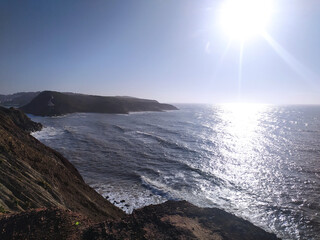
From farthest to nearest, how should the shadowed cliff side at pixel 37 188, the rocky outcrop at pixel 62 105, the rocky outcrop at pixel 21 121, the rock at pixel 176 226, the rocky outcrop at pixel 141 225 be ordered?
the rocky outcrop at pixel 62 105
the rocky outcrop at pixel 21 121
the shadowed cliff side at pixel 37 188
the rock at pixel 176 226
the rocky outcrop at pixel 141 225

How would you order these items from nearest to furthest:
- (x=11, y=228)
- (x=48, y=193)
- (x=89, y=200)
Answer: (x=11, y=228), (x=48, y=193), (x=89, y=200)

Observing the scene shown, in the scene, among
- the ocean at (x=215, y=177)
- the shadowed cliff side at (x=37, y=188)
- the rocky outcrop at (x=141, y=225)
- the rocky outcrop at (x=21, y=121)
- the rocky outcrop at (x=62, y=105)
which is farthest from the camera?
the rocky outcrop at (x=62, y=105)

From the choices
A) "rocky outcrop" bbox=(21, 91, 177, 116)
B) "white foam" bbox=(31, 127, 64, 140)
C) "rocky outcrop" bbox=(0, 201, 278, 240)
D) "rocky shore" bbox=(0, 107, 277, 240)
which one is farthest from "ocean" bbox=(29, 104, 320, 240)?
"rocky outcrop" bbox=(21, 91, 177, 116)

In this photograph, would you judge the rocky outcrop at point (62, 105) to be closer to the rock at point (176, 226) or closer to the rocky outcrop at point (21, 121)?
the rocky outcrop at point (21, 121)

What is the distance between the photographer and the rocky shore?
5117 millimetres

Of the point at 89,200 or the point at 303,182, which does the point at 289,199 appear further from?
the point at 89,200

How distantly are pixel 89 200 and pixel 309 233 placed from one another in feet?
42.9

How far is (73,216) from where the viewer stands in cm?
587

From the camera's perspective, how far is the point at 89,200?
1007 cm

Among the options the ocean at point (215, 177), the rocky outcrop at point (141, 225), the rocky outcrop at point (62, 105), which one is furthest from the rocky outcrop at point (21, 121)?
the rocky outcrop at point (62, 105)

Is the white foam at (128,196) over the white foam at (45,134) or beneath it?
beneath

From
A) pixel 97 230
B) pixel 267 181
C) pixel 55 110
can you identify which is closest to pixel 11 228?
pixel 97 230

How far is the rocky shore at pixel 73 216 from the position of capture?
5.12 m

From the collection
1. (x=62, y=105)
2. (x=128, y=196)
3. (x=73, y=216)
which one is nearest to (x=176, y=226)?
(x=73, y=216)
